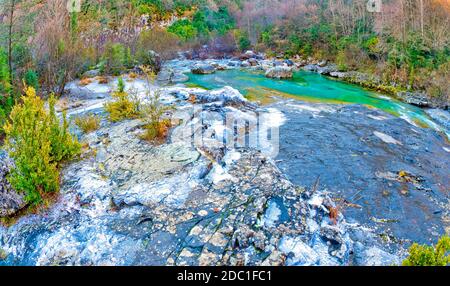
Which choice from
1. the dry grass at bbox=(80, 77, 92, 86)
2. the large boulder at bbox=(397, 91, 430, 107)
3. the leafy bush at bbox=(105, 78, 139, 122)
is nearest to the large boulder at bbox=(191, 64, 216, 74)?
the dry grass at bbox=(80, 77, 92, 86)

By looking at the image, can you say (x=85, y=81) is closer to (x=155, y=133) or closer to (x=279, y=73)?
(x=155, y=133)

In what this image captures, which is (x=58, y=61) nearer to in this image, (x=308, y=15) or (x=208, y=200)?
(x=208, y=200)

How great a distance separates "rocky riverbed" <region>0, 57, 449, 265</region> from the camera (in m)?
4.51

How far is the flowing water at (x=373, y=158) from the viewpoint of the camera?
20.0ft

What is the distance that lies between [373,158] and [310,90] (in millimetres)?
8633

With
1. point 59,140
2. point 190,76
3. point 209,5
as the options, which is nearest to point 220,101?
point 59,140

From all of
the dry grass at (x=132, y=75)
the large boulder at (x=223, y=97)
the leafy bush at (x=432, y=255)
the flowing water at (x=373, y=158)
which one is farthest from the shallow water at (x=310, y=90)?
the leafy bush at (x=432, y=255)

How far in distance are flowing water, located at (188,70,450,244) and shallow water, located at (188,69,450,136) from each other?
0.11 metres

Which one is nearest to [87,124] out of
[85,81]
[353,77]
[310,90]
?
[85,81]

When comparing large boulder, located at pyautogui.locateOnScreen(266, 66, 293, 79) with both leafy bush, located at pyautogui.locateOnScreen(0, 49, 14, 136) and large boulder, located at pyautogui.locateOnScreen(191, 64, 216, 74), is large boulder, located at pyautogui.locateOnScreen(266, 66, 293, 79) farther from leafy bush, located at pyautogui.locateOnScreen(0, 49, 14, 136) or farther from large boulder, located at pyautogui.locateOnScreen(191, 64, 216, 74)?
leafy bush, located at pyautogui.locateOnScreen(0, 49, 14, 136)

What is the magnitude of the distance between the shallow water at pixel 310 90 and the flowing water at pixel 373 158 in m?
0.11
